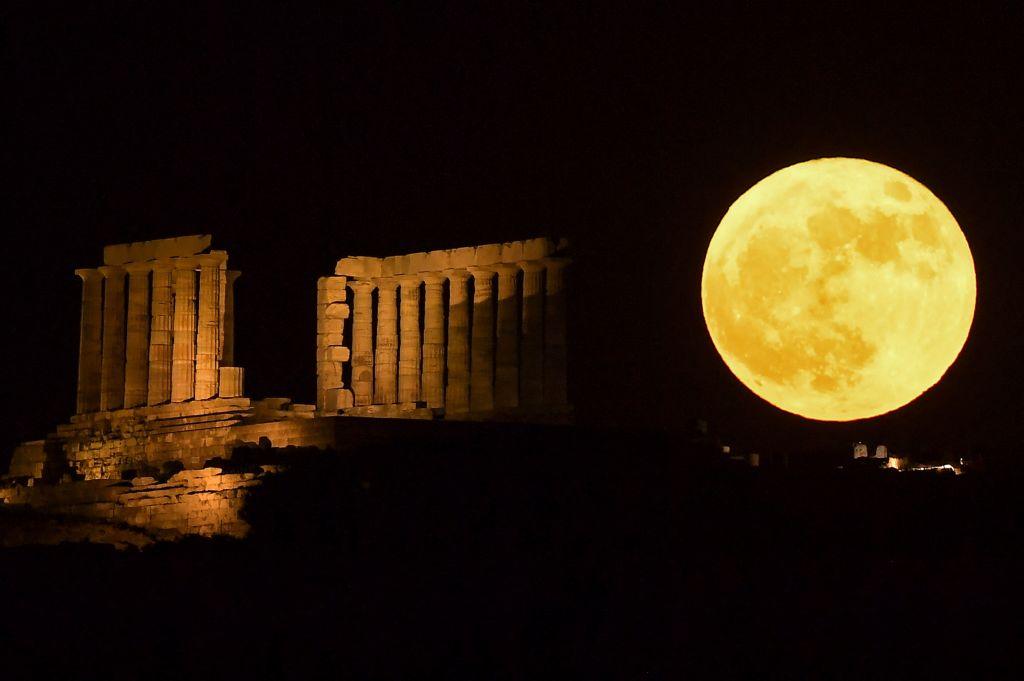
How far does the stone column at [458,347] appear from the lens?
177 ft

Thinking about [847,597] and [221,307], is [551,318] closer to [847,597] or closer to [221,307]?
[221,307]

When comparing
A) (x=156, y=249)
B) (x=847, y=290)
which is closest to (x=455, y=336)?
(x=156, y=249)

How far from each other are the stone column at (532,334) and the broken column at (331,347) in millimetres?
5174

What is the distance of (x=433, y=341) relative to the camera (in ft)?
179

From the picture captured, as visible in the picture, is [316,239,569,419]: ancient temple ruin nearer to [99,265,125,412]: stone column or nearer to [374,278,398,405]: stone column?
[374,278,398,405]: stone column

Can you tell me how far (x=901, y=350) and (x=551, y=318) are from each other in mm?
15682

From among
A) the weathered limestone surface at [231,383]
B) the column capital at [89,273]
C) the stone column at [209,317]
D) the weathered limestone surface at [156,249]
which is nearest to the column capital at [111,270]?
the weathered limestone surface at [156,249]

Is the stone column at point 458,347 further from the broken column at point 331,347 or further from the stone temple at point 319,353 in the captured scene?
the broken column at point 331,347

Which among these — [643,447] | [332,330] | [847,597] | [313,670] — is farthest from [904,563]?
[332,330]

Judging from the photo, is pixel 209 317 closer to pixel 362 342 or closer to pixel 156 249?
pixel 156 249

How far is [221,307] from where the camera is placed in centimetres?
5300

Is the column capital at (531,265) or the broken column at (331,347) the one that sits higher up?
the column capital at (531,265)

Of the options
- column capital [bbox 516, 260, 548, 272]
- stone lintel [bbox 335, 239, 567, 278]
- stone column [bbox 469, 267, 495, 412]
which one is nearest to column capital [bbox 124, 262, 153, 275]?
stone lintel [bbox 335, 239, 567, 278]

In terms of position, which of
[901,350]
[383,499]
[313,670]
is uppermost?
[901,350]
